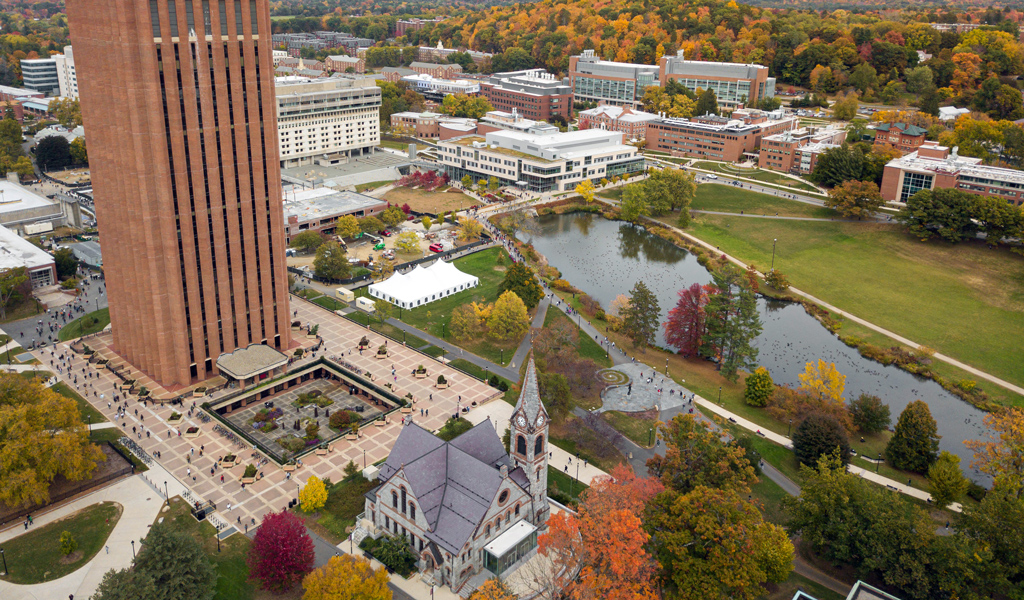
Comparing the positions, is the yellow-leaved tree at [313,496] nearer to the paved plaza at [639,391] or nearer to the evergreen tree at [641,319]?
the paved plaza at [639,391]

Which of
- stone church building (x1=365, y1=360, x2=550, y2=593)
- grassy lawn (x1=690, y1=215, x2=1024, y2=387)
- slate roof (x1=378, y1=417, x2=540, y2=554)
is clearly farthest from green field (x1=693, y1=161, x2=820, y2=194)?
slate roof (x1=378, y1=417, x2=540, y2=554)

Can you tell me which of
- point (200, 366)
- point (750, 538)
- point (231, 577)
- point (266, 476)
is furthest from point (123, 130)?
point (750, 538)

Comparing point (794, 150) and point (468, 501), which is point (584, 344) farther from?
point (794, 150)

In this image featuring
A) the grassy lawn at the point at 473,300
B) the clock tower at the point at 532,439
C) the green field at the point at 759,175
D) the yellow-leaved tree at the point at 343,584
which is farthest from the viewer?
the green field at the point at 759,175

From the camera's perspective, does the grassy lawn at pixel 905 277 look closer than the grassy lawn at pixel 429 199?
Yes

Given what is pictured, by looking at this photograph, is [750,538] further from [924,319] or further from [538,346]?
[924,319]

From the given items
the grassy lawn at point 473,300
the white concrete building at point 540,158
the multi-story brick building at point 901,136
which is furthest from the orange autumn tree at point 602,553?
the multi-story brick building at point 901,136

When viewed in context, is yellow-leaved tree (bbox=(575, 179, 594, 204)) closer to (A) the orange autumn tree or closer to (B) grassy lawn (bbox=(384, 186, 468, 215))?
(B) grassy lawn (bbox=(384, 186, 468, 215))
